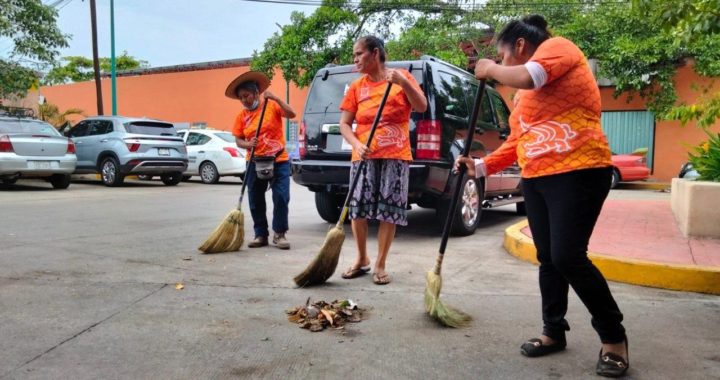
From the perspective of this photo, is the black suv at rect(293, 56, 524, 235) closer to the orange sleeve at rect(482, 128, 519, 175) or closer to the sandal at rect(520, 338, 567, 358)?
the orange sleeve at rect(482, 128, 519, 175)

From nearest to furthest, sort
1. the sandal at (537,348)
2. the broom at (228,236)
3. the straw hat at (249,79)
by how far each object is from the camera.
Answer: the sandal at (537,348)
the broom at (228,236)
the straw hat at (249,79)

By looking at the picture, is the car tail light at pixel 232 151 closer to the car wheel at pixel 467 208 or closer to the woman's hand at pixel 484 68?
the car wheel at pixel 467 208

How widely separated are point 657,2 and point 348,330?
3596 mm

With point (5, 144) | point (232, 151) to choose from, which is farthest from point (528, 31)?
point (232, 151)

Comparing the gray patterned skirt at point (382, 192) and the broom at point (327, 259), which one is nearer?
the broom at point (327, 259)

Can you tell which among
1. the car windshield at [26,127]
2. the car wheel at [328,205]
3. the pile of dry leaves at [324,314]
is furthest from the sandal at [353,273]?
the car windshield at [26,127]

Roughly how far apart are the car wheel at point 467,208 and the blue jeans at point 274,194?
173 centimetres

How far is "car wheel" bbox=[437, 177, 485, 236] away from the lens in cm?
632

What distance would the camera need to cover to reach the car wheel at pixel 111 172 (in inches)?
513

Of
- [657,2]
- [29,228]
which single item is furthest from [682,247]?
[29,228]

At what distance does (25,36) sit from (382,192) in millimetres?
14035

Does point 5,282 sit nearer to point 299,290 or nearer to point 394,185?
point 299,290

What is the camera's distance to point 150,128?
13383mm

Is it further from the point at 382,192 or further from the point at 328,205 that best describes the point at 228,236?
the point at 328,205
